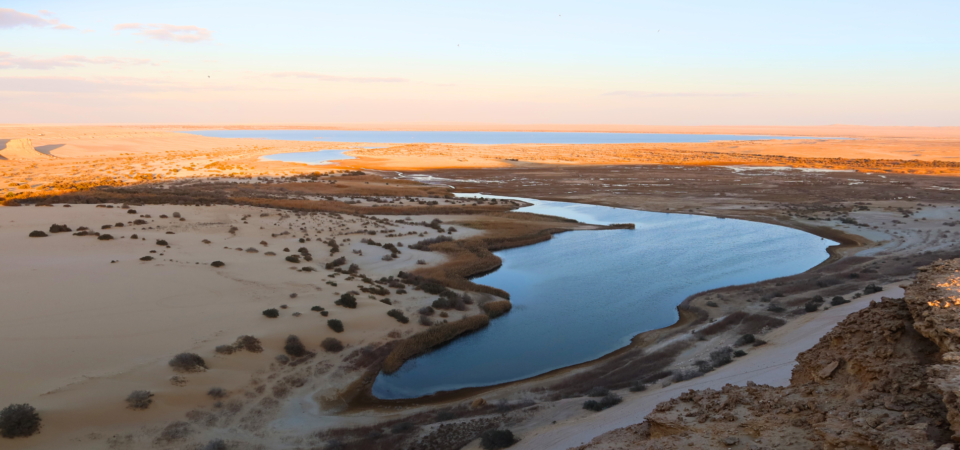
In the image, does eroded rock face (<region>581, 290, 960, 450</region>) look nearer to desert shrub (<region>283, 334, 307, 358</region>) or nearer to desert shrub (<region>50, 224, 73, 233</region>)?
desert shrub (<region>283, 334, 307, 358</region>)

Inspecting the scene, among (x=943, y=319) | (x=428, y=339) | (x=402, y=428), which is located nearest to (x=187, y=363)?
(x=402, y=428)

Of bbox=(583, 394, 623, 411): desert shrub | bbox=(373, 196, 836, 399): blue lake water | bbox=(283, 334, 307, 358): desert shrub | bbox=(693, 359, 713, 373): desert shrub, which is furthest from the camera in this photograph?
bbox=(373, 196, 836, 399): blue lake water

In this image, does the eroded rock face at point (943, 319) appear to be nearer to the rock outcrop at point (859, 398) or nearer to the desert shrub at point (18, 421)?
the rock outcrop at point (859, 398)

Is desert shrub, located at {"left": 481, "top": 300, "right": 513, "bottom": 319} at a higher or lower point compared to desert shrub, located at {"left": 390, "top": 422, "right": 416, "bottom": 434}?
higher

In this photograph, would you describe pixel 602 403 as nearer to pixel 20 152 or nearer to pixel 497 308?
pixel 497 308

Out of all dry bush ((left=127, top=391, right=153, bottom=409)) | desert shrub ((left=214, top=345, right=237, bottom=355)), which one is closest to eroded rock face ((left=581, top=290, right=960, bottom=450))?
dry bush ((left=127, top=391, right=153, bottom=409))

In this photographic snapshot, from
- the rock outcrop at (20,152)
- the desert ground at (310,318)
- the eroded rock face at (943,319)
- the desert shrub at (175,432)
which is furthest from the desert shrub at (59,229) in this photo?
the rock outcrop at (20,152)
